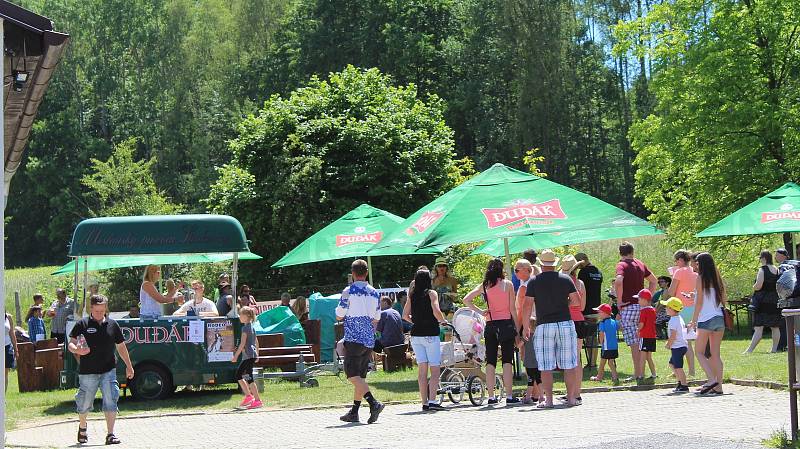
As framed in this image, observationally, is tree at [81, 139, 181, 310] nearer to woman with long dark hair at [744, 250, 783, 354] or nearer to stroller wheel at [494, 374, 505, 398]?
woman with long dark hair at [744, 250, 783, 354]

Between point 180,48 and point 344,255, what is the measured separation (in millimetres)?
48807

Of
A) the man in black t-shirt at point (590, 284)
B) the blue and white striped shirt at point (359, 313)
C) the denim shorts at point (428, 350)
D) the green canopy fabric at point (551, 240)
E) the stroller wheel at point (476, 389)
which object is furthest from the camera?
the green canopy fabric at point (551, 240)

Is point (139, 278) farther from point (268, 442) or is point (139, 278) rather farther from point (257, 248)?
point (268, 442)

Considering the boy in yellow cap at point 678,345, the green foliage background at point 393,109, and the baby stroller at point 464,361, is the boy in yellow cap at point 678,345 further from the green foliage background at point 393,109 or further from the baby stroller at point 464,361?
the green foliage background at point 393,109


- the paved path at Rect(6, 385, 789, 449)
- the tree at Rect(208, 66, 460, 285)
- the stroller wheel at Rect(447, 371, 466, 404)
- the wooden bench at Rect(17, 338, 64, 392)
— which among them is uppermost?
the tree at Rect(208, 66, 460, 285)

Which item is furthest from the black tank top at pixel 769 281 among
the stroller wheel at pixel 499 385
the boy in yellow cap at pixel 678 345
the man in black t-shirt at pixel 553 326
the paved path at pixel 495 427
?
the man in black t-shirt at pixel 553 326

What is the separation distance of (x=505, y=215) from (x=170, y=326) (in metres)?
5.25

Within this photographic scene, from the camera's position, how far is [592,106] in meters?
62.3

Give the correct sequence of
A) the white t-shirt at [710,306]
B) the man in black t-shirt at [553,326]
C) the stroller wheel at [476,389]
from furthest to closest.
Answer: the stroller wheel at [476,389]
the white t-shirt at [710,306]
the man in black t-shirt at [553,326]

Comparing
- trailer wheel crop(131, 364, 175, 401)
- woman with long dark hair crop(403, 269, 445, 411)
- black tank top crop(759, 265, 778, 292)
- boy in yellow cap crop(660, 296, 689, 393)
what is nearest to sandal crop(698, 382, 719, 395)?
boy in yellow cap crop(660, 296, 689, 393)

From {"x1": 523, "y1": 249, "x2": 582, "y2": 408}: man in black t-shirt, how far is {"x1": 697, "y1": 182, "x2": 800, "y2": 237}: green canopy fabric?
695 centimetres

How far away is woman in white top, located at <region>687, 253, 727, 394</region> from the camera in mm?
13219

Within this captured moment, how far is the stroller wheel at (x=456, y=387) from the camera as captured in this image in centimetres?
1377

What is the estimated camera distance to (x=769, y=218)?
1864cm
